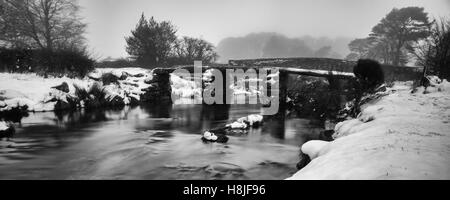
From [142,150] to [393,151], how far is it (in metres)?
8.10

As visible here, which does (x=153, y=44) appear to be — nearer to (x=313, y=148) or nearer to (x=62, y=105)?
(x=62, y=105)

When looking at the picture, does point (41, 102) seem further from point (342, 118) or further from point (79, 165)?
point (342, 118)

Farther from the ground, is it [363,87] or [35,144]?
[363,87]

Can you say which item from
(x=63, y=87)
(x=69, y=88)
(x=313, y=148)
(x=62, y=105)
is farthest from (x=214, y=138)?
(x=69, y=88)

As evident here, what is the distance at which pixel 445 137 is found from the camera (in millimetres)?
6574

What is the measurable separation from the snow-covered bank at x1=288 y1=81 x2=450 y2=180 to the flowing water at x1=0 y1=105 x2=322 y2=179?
219 centimetres

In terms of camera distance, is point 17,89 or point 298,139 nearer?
point 298,139

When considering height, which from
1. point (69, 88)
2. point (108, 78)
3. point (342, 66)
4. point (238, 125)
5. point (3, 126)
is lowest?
point (238, 125)

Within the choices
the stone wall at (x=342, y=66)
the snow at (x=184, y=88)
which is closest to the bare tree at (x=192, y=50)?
the snow at (x=184, y=88)

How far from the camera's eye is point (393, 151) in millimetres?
5551
